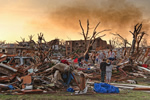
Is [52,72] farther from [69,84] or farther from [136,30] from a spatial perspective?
[136,30]

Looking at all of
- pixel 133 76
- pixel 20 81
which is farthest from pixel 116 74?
pixel 20 81

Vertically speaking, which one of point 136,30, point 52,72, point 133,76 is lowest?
point 133,76

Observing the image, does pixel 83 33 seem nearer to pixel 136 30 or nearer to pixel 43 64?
pixel 136 30

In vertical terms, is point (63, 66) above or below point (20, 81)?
above

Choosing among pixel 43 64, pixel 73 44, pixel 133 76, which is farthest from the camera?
pixel 73 44

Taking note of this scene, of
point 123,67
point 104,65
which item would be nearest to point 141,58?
point 123,67

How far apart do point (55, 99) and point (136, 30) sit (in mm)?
15070

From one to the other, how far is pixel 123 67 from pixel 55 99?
11210mm

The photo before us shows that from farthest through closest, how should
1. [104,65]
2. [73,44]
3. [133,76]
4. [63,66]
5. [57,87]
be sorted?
1. [73,44]
2. [133,76]
3. [104,65]
4. [63,66]
5. [57,87]

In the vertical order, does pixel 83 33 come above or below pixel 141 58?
above

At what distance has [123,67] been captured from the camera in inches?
633

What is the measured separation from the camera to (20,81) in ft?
28.2

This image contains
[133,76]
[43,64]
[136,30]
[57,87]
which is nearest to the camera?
[57,87]

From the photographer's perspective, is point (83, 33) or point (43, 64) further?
point (83, 33)
